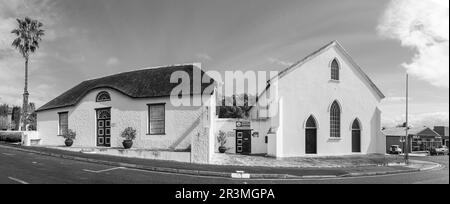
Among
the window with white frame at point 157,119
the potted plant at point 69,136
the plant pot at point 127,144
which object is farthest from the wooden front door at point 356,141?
the potted plant at point 69,136

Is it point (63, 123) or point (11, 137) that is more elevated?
point (63, 123)

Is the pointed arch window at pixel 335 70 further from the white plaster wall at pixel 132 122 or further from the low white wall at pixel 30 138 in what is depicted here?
the low white wall at pixel 30 138

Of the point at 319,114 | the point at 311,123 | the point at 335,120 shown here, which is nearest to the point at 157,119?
the point at 311,123

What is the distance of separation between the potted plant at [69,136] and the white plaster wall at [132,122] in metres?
0.32

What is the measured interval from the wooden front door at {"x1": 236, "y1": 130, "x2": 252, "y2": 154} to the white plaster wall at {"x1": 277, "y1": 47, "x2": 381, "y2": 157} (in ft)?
11.5

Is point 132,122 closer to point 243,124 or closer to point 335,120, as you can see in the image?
point 243,124

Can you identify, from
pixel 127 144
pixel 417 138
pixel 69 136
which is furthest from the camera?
pixel 417 138

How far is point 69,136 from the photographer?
26547 millimetres

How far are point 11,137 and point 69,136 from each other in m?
12.0

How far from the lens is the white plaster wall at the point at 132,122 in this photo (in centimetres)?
2259

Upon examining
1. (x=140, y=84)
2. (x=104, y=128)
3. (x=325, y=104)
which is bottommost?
(x=104, y=128)
